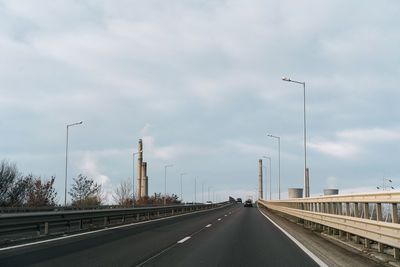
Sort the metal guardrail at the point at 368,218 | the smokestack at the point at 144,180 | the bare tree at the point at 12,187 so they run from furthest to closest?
the smokestack at the point at 144,180 < the bare tree at the point at 12,187 < the metal guardrail at the point at 368,218

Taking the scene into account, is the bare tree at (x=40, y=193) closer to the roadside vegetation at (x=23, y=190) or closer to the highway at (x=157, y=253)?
the roadside vegetation at (x=23, y=190)

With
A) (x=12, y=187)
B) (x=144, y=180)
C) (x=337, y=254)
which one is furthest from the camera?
(x=144, y=180)

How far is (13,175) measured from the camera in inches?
2146

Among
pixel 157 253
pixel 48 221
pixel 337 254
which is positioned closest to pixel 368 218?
pixel 337 254

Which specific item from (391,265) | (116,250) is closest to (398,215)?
(391,265)

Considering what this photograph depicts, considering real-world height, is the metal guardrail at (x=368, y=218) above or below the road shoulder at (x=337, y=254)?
above

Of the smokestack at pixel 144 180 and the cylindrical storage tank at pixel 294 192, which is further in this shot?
the smokestack at pixel 144 180

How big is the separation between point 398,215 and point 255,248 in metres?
4.31

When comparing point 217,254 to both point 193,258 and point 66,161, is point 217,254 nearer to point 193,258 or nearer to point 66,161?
point 193,258

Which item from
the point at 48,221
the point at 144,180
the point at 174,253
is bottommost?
the point at 174,253

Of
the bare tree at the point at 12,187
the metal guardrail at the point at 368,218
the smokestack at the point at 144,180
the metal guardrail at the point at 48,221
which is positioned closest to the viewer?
the metal guardrail at the point at 368,218

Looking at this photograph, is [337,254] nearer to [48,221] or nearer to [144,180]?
[48,221]

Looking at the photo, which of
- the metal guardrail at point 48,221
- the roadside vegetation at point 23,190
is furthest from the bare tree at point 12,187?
the metal guardrail at point 48,221

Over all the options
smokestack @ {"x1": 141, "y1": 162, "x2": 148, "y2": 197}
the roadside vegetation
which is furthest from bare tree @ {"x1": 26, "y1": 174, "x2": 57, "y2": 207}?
smokestack @ {"x1": 141, "y1": 162, "x2": 148, "y2": 197}
